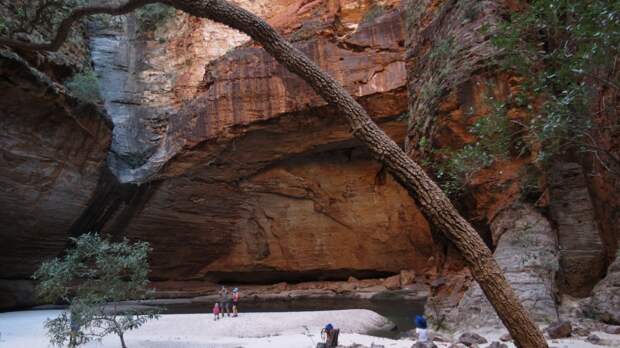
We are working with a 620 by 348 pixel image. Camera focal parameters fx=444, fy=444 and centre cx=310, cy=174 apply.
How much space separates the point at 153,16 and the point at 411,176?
69.1ft

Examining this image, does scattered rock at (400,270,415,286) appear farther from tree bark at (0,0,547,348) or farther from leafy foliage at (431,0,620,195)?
tree bark at (0,0,547,348)

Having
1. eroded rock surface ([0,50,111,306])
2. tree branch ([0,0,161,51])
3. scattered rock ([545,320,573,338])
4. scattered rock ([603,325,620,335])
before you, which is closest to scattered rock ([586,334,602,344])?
scattered rock ([545,320,573,338])

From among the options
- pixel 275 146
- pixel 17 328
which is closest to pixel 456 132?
pixel 275 146

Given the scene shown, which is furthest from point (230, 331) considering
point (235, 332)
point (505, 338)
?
point (505, 338)

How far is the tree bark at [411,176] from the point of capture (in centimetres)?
324

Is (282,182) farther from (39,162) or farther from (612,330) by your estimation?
(612,330)

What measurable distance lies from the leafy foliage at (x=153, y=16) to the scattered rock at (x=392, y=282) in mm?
16113

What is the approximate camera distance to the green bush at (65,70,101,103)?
14.7 meters

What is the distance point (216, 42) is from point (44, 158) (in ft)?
31.4

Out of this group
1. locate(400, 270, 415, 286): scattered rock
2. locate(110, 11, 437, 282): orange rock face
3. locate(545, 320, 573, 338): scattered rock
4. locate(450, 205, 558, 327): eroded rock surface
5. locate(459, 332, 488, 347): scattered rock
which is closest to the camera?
locate(545, 320, 573, 338): scattered rock

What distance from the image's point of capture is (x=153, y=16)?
21.4m

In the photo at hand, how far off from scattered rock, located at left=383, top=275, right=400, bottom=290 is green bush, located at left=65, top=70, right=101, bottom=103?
13.6 meters

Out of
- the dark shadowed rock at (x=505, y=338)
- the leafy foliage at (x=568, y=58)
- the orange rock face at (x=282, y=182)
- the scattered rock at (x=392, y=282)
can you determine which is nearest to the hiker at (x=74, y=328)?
the dark shadowed rock at (x=505, y=338)

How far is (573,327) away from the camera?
6285 mm
